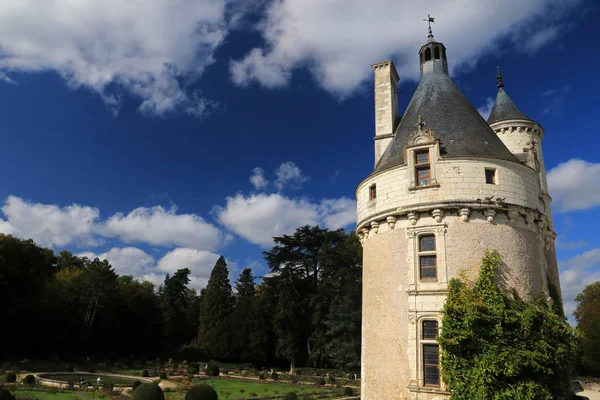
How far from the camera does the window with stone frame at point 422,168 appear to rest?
44.9 ft

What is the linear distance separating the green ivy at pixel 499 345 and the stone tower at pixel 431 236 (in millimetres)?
658

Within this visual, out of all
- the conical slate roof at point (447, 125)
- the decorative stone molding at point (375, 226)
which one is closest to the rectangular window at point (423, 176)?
the conical slate roof at point (447, 125)

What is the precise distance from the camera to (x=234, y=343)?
4431cm

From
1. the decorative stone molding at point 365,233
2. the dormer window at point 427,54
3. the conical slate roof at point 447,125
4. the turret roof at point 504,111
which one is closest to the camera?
the conical slate roof at point 447,125

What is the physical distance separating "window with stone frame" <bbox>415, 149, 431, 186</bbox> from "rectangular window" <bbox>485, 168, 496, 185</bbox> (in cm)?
174

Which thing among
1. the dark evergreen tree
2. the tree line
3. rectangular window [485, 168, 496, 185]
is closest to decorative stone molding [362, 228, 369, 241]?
rectangular window [485, 168, 496, 185]

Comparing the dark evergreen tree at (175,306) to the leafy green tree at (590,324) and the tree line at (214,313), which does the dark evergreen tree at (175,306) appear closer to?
the tree line at (214,313)

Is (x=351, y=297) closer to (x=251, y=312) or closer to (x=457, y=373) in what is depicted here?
(x=251, y=312)

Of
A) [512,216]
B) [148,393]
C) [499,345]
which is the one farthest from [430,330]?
[148,393]

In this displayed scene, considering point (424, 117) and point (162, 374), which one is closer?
point (424, 117)

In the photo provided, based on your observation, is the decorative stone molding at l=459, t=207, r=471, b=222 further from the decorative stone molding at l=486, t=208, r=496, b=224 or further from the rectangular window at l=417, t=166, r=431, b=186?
the rectangular window at l=417, t=166, r=431, b=186

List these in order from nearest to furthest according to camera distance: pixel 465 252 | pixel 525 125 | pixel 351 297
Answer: pixel 465 252, pixel 525 125, pixel 351 297

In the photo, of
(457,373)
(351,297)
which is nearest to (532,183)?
(457,373)

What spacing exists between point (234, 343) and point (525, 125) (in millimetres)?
34871
